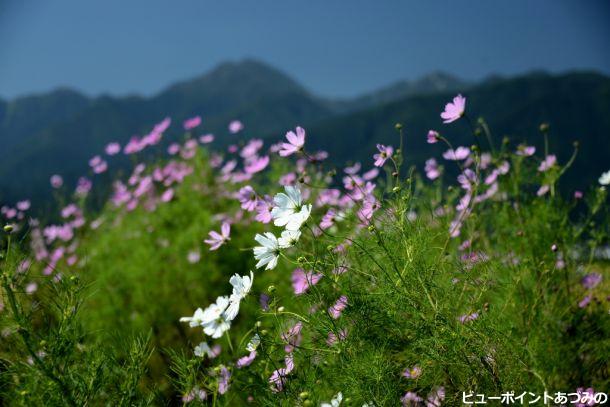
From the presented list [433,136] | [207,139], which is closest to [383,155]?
[433,136]

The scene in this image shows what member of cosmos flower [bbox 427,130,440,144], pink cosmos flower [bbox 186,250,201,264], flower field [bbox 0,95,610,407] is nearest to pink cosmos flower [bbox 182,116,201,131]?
pink cosmos flower [bbox 186,250,201,264]

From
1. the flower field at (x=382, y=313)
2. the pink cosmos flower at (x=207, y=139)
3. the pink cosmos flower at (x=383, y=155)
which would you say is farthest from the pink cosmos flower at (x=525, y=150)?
the pink cosmos flower at (x=207, y=139)

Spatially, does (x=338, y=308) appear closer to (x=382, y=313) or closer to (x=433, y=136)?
(x=382, y=313)

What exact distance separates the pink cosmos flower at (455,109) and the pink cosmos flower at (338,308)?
66 cm

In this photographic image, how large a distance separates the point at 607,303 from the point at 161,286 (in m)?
2.55

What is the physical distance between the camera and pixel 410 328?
3.78ft

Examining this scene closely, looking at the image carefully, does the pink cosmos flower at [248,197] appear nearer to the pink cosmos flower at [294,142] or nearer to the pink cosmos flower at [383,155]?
the pink cosmos flower at [294,142]

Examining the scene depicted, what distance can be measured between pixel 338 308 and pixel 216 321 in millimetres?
295

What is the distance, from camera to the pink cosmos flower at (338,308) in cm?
116

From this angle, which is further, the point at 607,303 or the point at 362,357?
the point at 607,303

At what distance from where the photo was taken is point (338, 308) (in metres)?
1.15

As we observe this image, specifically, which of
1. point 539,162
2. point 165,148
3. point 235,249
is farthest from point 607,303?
point 165,148

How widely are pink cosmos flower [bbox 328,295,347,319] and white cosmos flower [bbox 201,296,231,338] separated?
258 millimetres

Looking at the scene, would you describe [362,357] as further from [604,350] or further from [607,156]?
[607,156]
